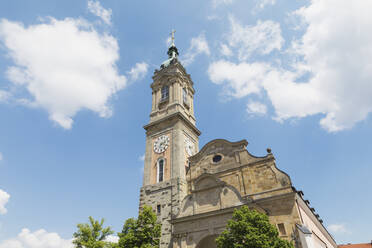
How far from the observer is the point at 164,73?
116ft

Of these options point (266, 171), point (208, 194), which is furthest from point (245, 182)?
point (208, 194)

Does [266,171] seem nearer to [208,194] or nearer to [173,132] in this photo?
[208,194]

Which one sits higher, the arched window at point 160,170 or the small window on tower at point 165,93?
the small window on tower at point 165,93

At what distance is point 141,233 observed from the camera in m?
19.8

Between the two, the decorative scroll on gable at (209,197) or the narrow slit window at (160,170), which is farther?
the narrow slit window at (160,170)

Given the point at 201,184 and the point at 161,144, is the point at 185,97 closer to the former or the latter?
the point at 161,144

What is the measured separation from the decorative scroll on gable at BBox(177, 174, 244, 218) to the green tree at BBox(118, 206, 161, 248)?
3.00 meters

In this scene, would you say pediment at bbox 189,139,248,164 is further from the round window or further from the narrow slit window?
the narrow slit window

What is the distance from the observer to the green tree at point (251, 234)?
15.2 meters

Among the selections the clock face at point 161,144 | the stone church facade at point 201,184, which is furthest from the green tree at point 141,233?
the clock face at point 161,144

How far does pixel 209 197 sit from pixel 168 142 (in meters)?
9.01

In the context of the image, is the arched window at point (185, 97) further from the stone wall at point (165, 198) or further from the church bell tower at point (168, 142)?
the stone wall at point (165, 198)

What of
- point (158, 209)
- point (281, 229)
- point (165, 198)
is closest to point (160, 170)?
point (165, 198)

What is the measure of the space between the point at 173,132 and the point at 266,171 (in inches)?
454
